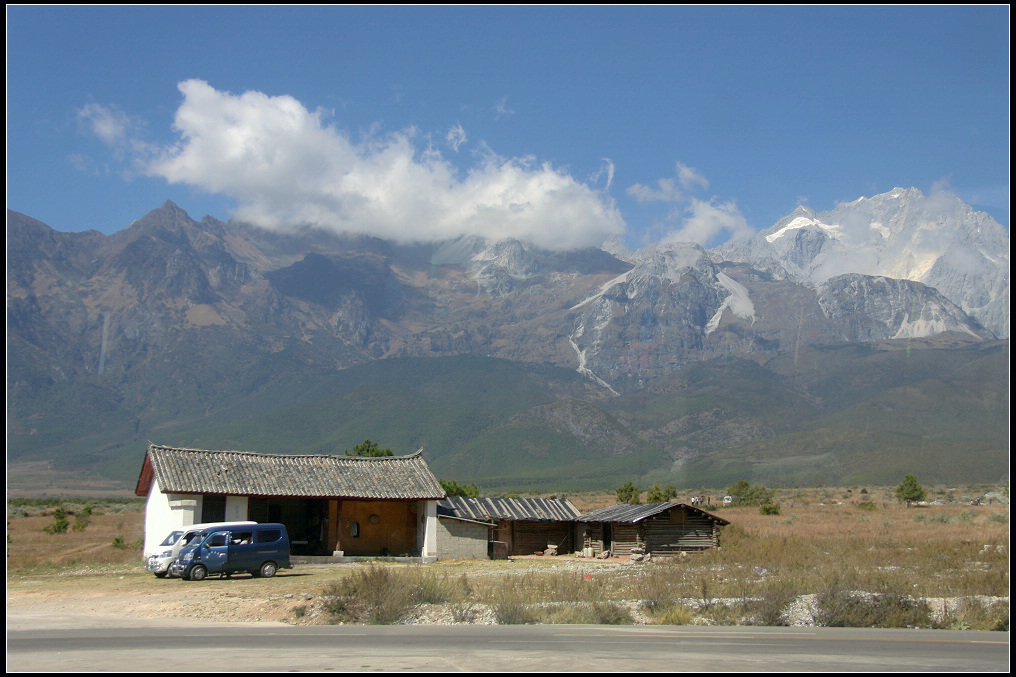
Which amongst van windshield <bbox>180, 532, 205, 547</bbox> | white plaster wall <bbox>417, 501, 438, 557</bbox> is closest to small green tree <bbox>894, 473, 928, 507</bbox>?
white plaster wall <bbox>417, 501, 438, 557</bbox>

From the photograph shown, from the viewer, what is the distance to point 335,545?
40.5 meters

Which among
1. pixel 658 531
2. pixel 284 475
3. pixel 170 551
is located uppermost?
pixel 284 475

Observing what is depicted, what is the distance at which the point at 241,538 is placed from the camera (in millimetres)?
29609

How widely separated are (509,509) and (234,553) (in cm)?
1947

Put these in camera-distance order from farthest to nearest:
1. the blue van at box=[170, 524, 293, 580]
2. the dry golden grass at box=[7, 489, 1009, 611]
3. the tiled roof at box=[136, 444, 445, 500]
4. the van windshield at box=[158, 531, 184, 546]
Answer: the tiled roof at box=[136, 444, 445, 500], the van windshield at box=[158, 531, 184, 546], the blue van at box=[170, 524, 293, 580], the dry golden grass at box=[7, 489, 1009, 611]

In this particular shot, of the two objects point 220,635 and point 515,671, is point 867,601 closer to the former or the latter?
point 515,671

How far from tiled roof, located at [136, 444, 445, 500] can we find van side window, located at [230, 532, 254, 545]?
707 centimetres

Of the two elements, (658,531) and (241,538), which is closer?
(241,538)

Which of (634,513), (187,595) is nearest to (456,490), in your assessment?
(634,513)

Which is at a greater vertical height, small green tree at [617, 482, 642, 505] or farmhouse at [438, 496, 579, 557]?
farmhouse at [438, 496, 579, 557]

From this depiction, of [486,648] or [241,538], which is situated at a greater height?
[486,648]

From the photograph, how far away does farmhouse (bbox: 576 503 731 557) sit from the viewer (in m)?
42.0

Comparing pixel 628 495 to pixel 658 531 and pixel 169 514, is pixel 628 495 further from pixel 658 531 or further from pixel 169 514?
pixel 169 514

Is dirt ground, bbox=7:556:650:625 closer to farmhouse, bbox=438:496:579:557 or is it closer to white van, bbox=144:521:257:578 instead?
white van, bbox=144:521:257:578
